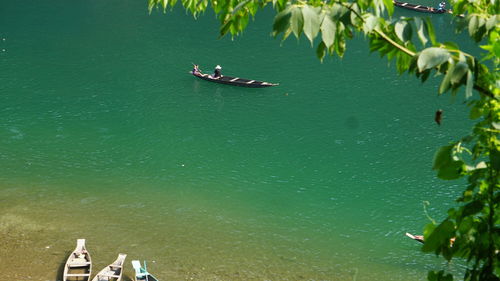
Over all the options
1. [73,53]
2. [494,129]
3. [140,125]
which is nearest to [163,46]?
[73,53]

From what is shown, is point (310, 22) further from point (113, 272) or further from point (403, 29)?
point (113, 272)

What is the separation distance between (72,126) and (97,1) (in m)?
15.3

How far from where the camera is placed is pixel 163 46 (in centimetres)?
2653

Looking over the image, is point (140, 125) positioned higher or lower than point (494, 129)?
lower

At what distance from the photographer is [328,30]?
7.18 ft

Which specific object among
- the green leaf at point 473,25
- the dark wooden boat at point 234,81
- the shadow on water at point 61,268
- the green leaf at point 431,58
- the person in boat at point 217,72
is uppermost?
the green leaf at point 473,25

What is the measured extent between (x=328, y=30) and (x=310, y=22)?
0.10 meters

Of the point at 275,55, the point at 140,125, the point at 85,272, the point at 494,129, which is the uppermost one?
the point at 494,129

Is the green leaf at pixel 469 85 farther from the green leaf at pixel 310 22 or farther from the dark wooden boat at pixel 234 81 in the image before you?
the dark wooden boat at pixel 234 81

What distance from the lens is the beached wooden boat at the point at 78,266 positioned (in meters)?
12.4

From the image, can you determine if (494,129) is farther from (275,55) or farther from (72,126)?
(275,55)

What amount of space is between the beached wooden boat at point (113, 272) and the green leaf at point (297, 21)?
10880mm

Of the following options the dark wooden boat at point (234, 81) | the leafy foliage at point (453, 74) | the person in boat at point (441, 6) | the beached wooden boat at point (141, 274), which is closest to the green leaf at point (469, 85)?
the leafy foliage at point (453, 74)

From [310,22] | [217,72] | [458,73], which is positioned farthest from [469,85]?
[217,72]
